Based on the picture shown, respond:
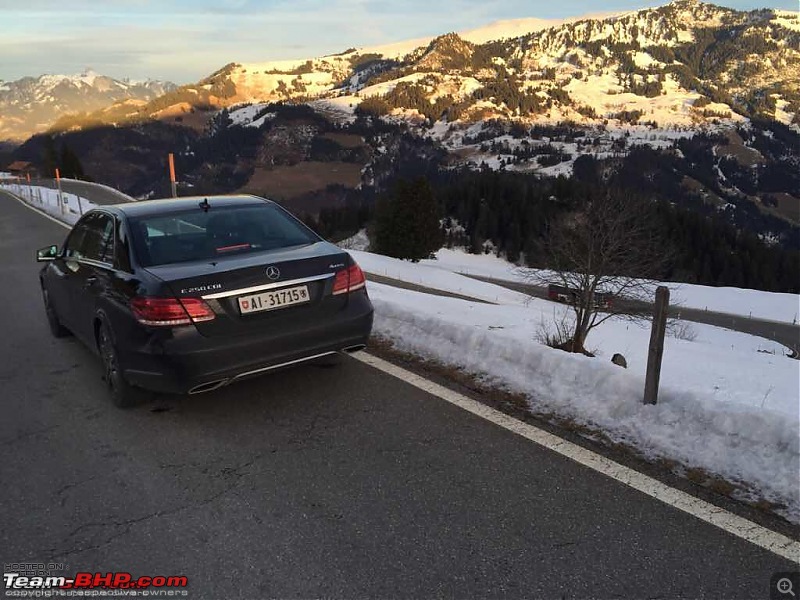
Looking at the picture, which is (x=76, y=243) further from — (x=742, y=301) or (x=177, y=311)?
(x=742, y=301)

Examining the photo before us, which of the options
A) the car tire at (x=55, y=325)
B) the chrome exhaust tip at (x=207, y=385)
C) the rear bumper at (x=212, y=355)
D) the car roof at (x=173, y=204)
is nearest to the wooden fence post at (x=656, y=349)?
the rear bumper at (x=212, y=355)

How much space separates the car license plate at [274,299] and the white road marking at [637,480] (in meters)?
1.24

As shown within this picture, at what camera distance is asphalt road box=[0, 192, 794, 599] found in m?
2.48

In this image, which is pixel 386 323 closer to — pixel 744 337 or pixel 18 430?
pixel 18 430

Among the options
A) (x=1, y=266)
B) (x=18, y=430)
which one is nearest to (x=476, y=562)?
(x=18, y=430)

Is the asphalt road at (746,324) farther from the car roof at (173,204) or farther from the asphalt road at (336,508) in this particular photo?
the asphalt road at (336,508)

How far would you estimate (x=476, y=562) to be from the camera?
257 cm

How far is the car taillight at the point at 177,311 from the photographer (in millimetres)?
3768

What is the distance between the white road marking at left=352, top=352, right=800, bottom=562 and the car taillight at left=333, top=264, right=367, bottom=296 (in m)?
0.95

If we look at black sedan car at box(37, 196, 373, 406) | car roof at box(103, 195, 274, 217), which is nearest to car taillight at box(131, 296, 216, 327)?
black sedan car at box(37, 196, 373, 406)

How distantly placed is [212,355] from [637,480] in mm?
2720

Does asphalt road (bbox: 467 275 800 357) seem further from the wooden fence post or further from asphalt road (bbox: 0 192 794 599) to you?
asphalt road (bbox: 0 192 794 599)

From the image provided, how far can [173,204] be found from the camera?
5133mm

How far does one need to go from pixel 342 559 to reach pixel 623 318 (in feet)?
95.0
